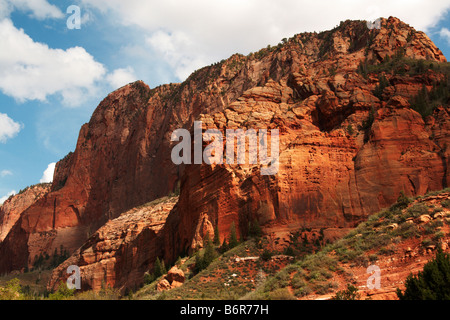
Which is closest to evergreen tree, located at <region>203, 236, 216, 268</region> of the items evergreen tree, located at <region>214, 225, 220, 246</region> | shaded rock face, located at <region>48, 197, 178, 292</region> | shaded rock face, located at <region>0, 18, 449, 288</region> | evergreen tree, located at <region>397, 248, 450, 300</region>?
evergreen tree, located at <region>214, 225, 220, 246</region>

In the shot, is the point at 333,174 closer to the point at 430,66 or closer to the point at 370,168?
the point at 370,168

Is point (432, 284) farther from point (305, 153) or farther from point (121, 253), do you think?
point (121, 253)

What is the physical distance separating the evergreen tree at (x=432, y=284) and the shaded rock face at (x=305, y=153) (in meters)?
28.4

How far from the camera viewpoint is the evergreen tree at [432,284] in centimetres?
2278

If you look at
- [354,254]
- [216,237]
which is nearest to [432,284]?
[354,254]

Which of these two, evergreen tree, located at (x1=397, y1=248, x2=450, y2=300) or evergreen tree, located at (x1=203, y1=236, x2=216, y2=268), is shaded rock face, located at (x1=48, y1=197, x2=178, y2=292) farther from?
evergreen tree, located at (x1=397, y1=248, x2=450, y2=300)

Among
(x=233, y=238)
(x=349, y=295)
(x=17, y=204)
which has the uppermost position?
(x=17, y=204)

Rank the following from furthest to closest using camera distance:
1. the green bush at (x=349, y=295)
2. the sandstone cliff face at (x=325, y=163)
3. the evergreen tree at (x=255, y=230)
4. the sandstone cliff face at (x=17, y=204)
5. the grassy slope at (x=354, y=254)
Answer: the sandstone cliff face at (x=17, y=204)
the sandstone cliff face at (x=325, y=163)
the evergreen tree at (x=255, y=230)
the grassy slope at (x=354, y=254)
the green bush at (x=349, y=295)

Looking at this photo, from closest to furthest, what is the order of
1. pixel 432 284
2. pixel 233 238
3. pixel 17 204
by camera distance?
pixel 432 284 → pixel 233 238 → pixel 17 204

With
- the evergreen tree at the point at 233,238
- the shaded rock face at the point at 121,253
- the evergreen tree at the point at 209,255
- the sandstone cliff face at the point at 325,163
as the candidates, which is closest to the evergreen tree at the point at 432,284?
the sandstone cliff face at the point at 325,163

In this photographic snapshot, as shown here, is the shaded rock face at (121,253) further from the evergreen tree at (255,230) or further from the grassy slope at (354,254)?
the grassy slope at (354,254)

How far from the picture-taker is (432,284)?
76.2ft

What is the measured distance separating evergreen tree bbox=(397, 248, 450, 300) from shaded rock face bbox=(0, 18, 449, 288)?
28428 mm

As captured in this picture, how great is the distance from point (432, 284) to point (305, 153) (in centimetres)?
3449
